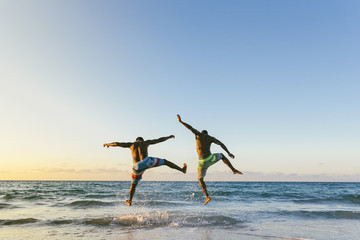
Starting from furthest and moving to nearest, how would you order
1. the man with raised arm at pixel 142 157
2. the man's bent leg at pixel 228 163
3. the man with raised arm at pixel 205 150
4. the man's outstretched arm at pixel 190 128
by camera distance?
the man's bent leg at pixel 228 163 → the man with raised arm at pixel 205 150 → the man with raised arm at pixel 142 157 → the man's outstretched arm at pixel 190 128

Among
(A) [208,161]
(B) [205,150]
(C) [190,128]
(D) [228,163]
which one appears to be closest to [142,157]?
(C) [190,128]

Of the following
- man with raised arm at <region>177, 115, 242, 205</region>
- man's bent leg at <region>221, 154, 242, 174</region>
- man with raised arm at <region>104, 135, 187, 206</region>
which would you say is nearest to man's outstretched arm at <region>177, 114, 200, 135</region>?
man with raised arm at <region>177, 115, 242, 205</region>

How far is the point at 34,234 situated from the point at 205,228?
256 inches

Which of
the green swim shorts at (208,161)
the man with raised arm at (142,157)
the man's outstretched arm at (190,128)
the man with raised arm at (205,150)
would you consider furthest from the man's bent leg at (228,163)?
the man with raised arm at (142,157)

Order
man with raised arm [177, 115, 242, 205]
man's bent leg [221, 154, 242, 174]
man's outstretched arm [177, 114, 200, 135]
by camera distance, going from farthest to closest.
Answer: man's bent leg [221, 154, 242, 174], man with raised arm [177, 115, 242, 205], man's outstretched arm [177, 114, 200, 135]

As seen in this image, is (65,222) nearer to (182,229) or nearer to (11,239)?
(11,239)

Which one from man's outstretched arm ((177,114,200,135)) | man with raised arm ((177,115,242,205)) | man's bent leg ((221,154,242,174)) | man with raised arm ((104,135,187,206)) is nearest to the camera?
man's outstretched arm ((177,114,200,135))

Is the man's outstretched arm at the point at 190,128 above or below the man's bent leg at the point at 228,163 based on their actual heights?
above

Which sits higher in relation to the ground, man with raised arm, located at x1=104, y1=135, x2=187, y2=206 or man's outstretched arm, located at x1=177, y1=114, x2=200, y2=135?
man's outstretched arm, located at x1=177, y1=114, x2=200, y2=135

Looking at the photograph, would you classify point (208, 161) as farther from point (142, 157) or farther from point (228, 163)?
point (142, 157)

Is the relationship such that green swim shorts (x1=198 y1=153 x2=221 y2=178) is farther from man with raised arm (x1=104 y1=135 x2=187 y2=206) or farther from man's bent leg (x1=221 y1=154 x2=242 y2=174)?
man with raised arm (x1=104 y1=135 x2=187 y2=206)

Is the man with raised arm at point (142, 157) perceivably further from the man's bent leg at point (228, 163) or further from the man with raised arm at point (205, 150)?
the man's bent leg at point (228, 163)

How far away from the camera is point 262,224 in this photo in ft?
39.2

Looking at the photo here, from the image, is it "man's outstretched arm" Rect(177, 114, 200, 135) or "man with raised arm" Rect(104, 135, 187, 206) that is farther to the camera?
"man with raised arm" Rect(104, 135, 187, 206)
